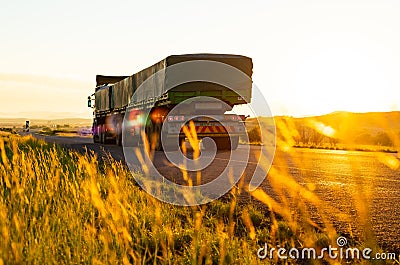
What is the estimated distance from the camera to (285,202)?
27.0ft

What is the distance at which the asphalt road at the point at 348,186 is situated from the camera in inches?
253

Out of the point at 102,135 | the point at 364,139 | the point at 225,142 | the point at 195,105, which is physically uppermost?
the point at 195,105

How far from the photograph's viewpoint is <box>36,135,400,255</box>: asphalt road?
6418mm

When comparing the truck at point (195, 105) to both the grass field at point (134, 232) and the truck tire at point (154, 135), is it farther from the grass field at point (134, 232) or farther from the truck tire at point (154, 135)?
the grass field at point (134, 232)

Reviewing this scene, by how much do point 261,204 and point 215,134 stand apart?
11412 millimetres

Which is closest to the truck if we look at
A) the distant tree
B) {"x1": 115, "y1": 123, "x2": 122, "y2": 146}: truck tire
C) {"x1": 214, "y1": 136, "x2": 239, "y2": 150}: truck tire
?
{"x1": 214, "y1": 136, "x2": 239, "y2": 150}: truck tire

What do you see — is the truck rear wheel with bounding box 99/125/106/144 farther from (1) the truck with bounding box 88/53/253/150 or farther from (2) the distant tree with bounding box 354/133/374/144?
(2) the distant tree with bounding box 354/133/374/144

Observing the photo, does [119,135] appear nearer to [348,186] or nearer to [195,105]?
[195,105]

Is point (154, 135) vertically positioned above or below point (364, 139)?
above

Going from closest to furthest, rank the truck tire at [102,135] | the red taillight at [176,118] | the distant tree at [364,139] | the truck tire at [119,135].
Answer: the red taillight at [176,118]
the truck tire at [119,135]
the truck tire at [102,135]
the distant tree at [364,139]

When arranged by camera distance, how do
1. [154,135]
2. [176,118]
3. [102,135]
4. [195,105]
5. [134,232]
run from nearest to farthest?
[134,232] < [176,118] < [195,105] < [154,135] < [102,135]

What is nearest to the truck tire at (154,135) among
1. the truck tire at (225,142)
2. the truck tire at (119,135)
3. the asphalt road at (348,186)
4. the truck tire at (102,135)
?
the truck tire at (225,142)

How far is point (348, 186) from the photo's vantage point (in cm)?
1053

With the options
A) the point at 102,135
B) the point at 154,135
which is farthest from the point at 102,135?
the point at 154,135
